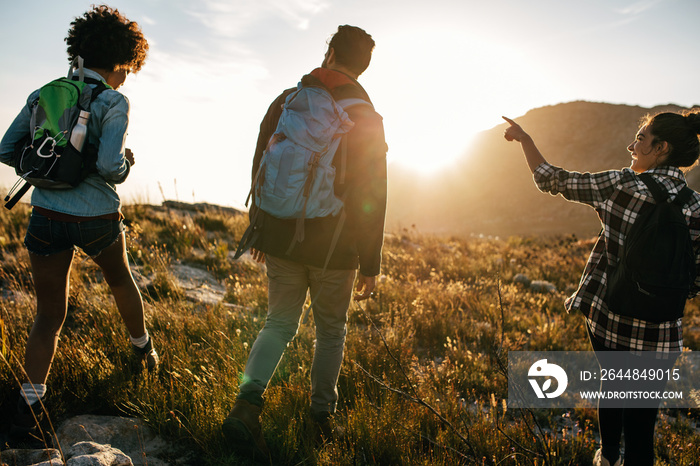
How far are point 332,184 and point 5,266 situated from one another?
473 cm

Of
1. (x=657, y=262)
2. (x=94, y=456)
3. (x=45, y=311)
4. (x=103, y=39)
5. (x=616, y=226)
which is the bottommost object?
(x=94, y=456)

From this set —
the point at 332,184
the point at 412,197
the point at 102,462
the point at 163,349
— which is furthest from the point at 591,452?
the point at 412,197

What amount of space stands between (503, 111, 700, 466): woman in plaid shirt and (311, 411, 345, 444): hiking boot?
1502 millimetres

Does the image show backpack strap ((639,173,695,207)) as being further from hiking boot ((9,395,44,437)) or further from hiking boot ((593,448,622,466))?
hiking boot ((9,395,44,437))

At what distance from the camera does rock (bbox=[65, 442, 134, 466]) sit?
1.49 m

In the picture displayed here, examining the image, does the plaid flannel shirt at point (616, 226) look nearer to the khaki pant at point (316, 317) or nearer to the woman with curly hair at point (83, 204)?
the khaki pant at point (316, 317)

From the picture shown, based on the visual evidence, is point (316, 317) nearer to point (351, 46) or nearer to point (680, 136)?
point (351, 46)

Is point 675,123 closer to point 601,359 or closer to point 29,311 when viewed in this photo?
point 601,359

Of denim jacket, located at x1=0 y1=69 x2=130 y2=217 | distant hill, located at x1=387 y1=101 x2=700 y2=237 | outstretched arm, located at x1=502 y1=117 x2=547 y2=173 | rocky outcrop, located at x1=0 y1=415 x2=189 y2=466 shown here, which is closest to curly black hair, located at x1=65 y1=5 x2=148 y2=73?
denim jacket, located at x1=0 y1=69 x2=130 y2=217

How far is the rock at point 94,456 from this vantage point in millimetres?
1491

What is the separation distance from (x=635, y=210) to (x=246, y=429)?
2193mm

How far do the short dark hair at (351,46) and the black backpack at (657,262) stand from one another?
5.22 ft

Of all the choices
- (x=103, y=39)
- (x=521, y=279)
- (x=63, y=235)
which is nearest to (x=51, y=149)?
(x=63, y=235)

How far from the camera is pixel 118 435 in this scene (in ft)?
7.03
